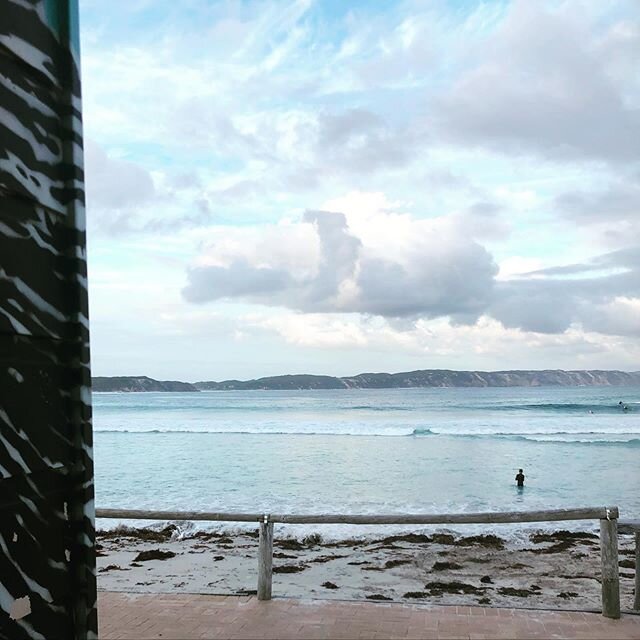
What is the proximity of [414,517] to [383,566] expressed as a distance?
14.2 ft

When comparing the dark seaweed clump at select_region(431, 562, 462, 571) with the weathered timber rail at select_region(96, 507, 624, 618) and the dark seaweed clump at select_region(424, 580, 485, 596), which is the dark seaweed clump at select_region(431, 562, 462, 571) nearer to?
the dark seaweed clump at select_region(424, 580, 485, 596)

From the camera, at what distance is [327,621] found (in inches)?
190

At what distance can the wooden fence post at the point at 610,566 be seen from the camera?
4820mm

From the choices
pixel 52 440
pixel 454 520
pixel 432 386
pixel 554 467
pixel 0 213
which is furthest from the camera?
pixel 432 386

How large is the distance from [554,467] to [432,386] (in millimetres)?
109560

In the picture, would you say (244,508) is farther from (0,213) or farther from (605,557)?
(0,213)

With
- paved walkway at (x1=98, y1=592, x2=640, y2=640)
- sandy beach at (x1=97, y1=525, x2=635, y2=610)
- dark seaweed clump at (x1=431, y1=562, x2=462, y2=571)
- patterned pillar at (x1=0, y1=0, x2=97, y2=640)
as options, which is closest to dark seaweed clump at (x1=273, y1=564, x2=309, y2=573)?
sandy beach at (x1=97, y1=525, x2=635, y2=610)

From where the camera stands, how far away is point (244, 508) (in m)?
14.9

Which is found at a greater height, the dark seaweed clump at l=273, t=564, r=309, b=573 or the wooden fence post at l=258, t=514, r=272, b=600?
the wooden fence post at l=258, t=514, r=272, b=600

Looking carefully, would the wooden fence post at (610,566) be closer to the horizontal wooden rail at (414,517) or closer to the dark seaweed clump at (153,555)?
the horizontal wooden rail at (414,517)

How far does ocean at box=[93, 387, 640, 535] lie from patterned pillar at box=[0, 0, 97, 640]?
1034 centimetres

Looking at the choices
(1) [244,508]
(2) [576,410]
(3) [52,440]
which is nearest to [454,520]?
(3) [52,440]

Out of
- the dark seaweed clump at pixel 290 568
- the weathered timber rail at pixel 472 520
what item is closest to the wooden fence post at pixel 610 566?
the weathered timber rail at pixel 472 520

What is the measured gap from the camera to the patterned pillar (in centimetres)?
128
